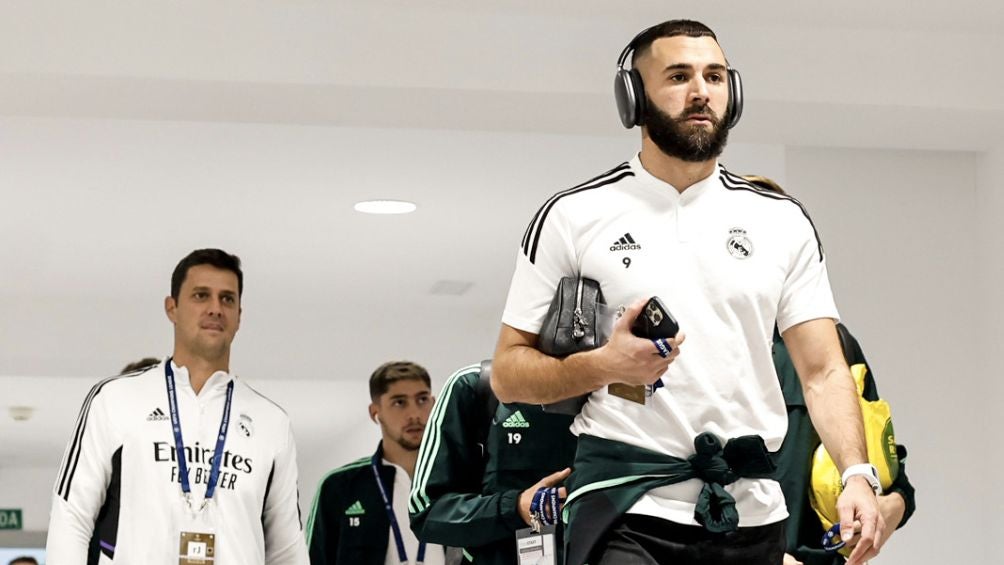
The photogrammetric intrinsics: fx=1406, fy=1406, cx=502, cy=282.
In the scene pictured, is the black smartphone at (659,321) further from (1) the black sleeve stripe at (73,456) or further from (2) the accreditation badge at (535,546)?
(1) the black sleeve stripe at (73,456)

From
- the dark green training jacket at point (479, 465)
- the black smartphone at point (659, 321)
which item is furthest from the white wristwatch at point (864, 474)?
the dark green training jacket at point (479, 465)

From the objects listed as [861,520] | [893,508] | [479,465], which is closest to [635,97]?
[861,520]

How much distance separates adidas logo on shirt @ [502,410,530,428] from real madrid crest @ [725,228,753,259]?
125 cm

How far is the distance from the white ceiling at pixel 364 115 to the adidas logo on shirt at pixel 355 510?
4.50ft

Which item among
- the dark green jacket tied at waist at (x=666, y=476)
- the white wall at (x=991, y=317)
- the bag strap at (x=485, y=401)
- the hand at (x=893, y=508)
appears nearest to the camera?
the dark green jacket tied at waist at (x=666, y=476)

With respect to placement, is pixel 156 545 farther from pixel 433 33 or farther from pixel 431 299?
pixel 431 299

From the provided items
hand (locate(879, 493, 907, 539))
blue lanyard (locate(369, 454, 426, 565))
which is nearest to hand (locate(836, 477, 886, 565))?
hand (locate(879, 493, 907, 539))

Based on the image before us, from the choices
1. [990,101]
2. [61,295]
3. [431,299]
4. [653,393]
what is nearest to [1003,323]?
[990,101]

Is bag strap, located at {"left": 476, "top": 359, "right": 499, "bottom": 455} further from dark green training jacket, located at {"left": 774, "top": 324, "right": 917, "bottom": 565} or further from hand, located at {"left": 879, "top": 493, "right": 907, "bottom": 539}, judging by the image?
hand, located at {"left": 879, "top": 493, "right": 907, "bottom": 539}

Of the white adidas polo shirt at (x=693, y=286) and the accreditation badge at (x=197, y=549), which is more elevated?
the white adidas polo shirt at (x=693, y=286)

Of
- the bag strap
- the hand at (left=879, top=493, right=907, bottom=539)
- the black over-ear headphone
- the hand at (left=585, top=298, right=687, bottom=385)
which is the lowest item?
the hand at (left=879, top=493, right=907, bottom=539)

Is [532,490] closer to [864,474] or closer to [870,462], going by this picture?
[870,462]

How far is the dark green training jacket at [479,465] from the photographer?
10.8 feet

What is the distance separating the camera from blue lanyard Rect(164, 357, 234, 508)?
3826mm
